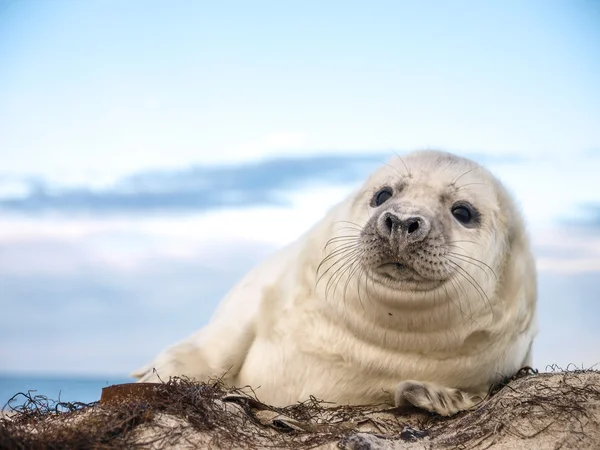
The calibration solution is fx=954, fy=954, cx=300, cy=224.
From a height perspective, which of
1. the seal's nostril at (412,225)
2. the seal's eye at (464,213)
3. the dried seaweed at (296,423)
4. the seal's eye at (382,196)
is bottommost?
the dried seaweed at (296,423)

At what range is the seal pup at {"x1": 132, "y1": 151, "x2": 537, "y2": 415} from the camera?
19.5 ft

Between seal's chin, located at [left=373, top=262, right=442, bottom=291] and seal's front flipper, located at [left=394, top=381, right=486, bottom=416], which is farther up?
seal's chin, located at [left=373, top=262, right=442, bottom=291]

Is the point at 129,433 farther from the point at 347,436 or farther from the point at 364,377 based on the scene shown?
the point at 364,377

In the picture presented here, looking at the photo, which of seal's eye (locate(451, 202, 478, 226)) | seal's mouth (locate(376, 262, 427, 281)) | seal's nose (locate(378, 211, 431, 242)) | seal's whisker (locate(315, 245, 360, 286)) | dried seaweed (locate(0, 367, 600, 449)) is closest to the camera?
dried seaweed (locate(0, 367, 600, 449))

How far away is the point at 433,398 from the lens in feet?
19.5

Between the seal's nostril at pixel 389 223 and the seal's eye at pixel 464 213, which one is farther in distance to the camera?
the seal's eye at pixel 464 213

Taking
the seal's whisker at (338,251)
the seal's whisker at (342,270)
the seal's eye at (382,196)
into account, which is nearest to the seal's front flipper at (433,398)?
the seal's whisker at (342,270)

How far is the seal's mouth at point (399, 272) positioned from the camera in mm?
5895

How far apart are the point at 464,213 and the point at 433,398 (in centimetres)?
124

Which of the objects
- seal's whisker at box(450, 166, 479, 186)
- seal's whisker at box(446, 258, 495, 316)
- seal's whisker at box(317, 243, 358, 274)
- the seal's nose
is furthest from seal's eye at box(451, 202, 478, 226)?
seal's whisker at box(317, 243, 358, 274)

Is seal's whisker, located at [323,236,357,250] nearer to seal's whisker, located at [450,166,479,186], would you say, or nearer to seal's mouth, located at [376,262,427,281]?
seal's mouth, located at [376,262,427,281]

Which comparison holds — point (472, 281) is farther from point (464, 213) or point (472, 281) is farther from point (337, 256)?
point (337, 256)

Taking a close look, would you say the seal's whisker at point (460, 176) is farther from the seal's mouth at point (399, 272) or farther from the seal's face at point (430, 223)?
the seal's mouth at point (399, 272)

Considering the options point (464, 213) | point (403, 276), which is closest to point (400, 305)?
point (403, 276)
